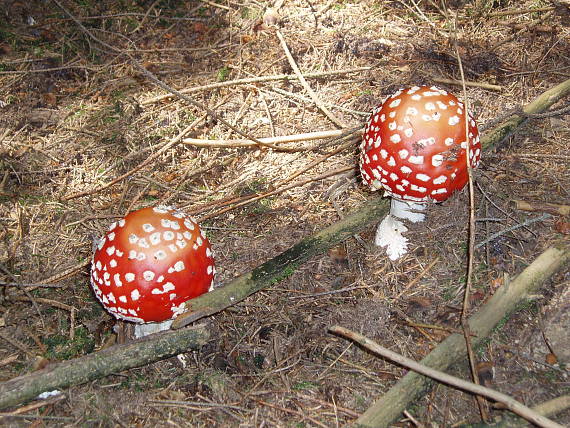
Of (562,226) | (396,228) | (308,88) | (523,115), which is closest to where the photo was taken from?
(562,226)

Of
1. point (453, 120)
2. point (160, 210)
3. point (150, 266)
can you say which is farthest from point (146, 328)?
point (453, 120)

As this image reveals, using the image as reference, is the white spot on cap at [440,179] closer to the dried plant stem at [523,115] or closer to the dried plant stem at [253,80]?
the dried plant stem at [523,115]

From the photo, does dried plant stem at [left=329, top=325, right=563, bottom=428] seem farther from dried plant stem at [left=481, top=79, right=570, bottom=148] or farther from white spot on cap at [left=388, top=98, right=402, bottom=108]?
dried plant stem at [left=481, top=79, right=570, bottom=148]

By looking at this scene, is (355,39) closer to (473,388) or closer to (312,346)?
(312,346)

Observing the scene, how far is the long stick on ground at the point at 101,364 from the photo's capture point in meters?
2.90

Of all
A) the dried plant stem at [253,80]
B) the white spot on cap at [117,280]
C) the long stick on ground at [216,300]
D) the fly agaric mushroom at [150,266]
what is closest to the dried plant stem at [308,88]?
the dried plant stem at [253,80]

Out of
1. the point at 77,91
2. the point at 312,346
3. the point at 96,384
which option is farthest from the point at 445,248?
the point at 77,91

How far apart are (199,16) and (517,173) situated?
4.45 metres

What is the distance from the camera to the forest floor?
3.19 m

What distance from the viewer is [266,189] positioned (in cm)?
454

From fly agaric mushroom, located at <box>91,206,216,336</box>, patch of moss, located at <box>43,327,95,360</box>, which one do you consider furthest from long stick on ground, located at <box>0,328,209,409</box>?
patch of moss, located at <box>43,327,95,360</box>

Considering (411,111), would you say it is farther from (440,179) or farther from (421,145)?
(440,179)

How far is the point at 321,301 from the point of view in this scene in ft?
12.3

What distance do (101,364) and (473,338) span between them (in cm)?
231
